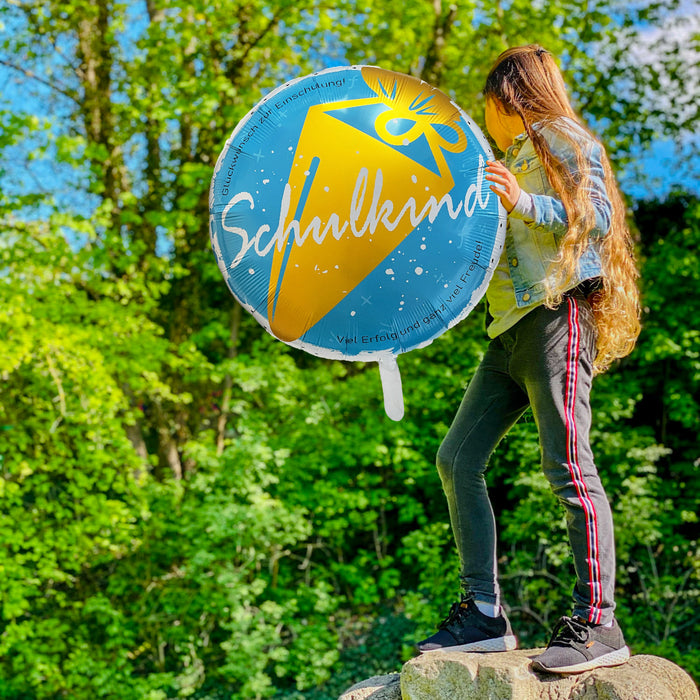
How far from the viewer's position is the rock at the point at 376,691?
206cm

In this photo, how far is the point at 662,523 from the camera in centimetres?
474

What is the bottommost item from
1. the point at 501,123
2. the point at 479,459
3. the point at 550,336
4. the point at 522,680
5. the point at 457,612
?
the point at 522,680

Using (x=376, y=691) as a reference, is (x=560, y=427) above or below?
above

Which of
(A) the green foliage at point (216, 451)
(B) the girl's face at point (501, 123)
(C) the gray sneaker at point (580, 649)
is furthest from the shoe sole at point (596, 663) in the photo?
(A) the green foliage at point (216, 451)

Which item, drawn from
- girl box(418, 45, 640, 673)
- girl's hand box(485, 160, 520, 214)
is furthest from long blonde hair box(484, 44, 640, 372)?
girl's hand box(485, 160, 520, 214)

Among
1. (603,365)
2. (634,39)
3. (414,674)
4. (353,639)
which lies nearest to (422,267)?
(603,365)

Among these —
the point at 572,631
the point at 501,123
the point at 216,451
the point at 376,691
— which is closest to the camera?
the point at 572,631

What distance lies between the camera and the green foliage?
460 centimetres

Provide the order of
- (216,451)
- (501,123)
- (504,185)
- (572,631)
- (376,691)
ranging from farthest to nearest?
(216,451), (376,691), (501,123), (572,631), (504,185)

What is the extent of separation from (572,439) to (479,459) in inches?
10.7

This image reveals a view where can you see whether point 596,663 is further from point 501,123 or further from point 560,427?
point 501,123

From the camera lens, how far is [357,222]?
1.87 meters

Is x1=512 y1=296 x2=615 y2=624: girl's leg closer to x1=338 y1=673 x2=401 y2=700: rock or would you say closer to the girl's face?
the girl's face

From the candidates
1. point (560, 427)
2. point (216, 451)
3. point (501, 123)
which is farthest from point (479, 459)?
point (216, 451)
